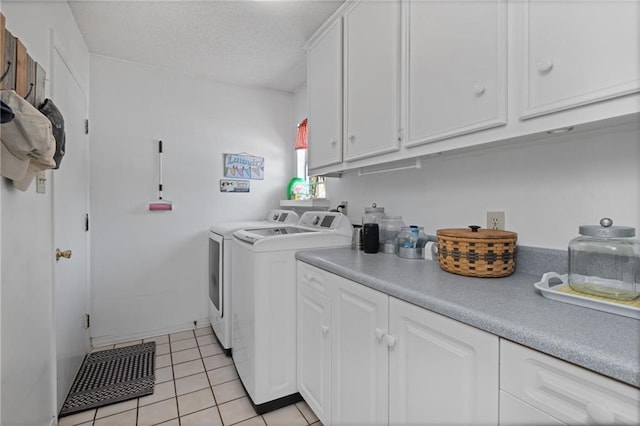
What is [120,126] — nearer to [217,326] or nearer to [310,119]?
[310,119]

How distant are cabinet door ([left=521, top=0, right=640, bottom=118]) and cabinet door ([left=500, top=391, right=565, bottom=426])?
0.81 metres

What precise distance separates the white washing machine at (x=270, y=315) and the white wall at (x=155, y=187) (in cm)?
127

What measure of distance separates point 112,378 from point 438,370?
2213 mm

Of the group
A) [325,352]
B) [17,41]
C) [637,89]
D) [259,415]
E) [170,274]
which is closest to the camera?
→ [637,89]

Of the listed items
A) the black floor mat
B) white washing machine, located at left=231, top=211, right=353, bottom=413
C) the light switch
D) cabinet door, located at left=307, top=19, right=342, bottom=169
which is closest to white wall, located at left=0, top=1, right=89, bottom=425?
the light switch

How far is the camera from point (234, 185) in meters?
3.05

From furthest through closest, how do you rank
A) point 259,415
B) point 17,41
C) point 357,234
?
1. point 357,234
2. point 259,415
3. point 17,41

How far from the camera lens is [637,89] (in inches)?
28.8

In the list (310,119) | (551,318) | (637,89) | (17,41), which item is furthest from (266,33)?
(551,318)

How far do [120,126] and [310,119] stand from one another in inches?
67.3

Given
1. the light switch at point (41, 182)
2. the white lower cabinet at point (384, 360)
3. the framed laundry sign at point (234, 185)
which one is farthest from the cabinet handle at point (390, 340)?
the framed laundry sign at point (234, 185)

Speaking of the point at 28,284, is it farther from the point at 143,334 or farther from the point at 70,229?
the point at 143,334

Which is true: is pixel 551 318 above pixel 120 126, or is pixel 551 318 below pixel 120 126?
below

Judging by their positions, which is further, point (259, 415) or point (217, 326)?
point (217, 326)
